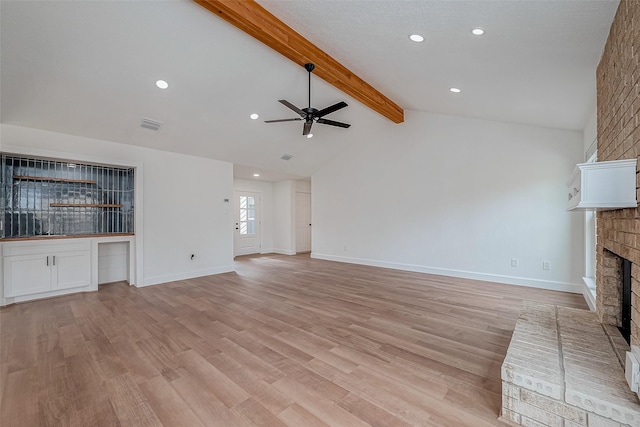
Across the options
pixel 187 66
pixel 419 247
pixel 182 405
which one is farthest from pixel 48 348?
pixel 419 247

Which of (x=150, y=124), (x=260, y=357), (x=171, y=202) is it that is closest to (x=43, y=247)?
(x=171, y=202)

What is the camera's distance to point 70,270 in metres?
4.41

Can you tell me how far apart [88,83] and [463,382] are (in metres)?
5.02

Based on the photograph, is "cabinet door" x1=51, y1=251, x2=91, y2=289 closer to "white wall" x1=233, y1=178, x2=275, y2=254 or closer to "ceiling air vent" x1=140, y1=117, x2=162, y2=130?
"ceiling air vent" x1=140, y1=117, x2=162, y2=130

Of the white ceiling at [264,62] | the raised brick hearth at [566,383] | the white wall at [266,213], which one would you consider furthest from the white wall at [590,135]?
the white wall at [266,213]

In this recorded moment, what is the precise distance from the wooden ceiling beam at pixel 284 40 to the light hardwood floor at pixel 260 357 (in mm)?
3153

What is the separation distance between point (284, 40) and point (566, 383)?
368cm

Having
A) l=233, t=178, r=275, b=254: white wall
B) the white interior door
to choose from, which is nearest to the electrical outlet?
the white interior door

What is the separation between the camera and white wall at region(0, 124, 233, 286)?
4.32 m

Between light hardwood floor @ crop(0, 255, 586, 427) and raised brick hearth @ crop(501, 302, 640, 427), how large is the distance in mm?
230

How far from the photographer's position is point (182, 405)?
183 cm

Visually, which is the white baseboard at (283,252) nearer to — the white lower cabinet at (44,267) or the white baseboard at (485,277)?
the white baseboard at (485,277)

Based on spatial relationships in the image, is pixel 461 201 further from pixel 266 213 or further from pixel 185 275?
pixel 266 213

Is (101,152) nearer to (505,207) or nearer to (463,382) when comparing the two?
(463,382)
